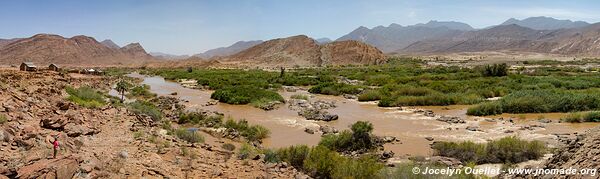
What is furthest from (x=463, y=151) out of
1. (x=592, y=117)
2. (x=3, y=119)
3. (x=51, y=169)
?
(x=3, y=119)

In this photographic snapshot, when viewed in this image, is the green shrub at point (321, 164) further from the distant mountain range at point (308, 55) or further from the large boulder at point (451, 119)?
the distant mountain range at point (308, 55)

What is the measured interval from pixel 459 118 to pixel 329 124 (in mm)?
6210

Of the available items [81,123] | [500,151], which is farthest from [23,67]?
[500,151]

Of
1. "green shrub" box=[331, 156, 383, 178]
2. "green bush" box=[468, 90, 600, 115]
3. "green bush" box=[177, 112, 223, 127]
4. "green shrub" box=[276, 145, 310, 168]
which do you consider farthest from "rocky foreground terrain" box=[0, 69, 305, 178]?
"green bush" box=[468, 90, 600, 115]

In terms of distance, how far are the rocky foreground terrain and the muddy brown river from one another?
15.6 feet

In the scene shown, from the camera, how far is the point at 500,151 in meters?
11.5

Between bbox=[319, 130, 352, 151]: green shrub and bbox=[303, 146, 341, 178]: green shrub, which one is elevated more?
bbox=[303, 146, 341, 178]: green shrub

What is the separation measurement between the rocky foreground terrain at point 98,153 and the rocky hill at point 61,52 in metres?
117

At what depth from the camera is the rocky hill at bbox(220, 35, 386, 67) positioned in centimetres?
9388

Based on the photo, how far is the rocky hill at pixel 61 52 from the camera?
123 m

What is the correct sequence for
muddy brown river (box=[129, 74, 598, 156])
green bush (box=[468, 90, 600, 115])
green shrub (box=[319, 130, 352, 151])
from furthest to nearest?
green bush (box=[468, 90, 600, 115]) < muddy brown river (box=[129, 74, 598, 156]) < green shrub (box=[319, 130, 352, 151])

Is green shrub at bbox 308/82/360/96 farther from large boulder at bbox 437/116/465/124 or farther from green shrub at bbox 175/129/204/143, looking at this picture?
green shrub at bbox 175/129/204/143

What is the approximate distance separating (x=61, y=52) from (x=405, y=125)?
137 metres

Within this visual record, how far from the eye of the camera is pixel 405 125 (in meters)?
19.0
